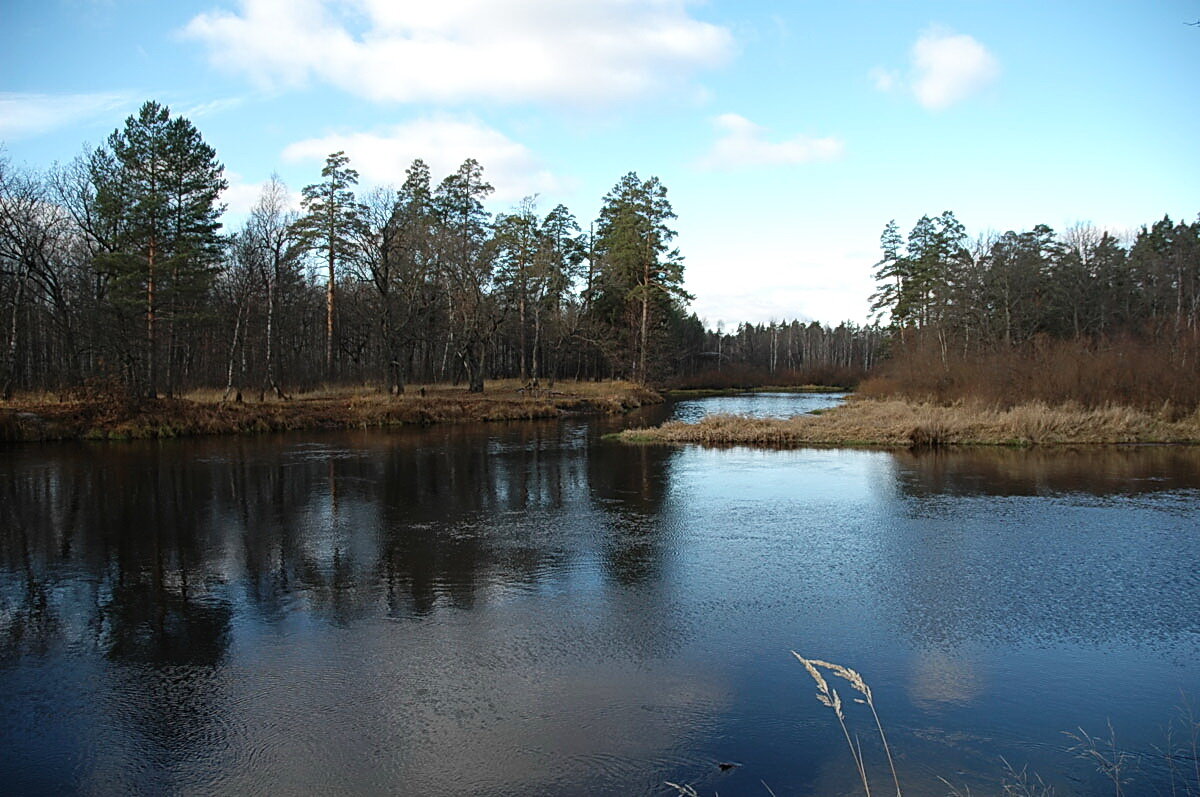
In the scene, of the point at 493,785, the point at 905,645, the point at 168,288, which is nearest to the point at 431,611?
the point at 493,785

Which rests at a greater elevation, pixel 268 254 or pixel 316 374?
pixel 268 254

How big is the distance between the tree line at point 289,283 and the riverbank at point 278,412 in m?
1.72

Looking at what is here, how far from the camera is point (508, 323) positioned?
4872 cm

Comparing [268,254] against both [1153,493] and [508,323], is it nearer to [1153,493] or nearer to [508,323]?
[508,323]

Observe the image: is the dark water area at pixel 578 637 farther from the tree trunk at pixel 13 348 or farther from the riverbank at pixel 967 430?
the tree trunk at pixel 13 348

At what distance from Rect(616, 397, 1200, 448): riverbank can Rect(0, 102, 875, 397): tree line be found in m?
18.7

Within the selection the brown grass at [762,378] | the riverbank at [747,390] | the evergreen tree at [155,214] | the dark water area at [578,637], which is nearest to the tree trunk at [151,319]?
the evergreen tree at [155,214]

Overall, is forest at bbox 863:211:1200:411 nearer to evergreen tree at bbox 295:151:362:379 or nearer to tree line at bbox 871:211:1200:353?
tree line at bbox 871:211:1200:353

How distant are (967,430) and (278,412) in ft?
80.9

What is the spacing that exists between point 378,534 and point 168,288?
23.7 m

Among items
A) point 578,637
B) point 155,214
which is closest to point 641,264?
point 155,214

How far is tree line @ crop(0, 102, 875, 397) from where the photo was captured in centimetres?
3066

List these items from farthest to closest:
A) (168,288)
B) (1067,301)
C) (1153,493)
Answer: (1067,301) < (168,288) < (1153,493)

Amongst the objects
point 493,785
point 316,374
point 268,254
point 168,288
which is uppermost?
point 268,254
